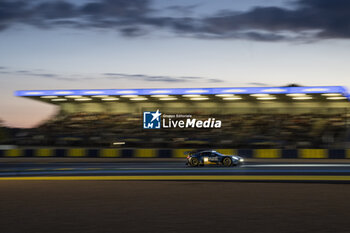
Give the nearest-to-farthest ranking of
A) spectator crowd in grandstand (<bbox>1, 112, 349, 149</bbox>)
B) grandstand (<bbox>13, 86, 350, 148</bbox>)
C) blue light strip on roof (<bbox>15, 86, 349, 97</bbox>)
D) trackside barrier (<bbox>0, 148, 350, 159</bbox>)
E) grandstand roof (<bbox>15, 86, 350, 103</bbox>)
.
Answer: trackside barrier (<bbox>0, 148, 350, 159</bbox>) < spectator crowd in grandstand (<bbox>1, 112, 349, 149</bbox>) < grandstand (<bbox>13, 86, 350, 148</bbox>) < blue light strip on roof (<bbox>15, 86, 349, 97</bbox>) < grandstand roof (<bbox>15, 86, 350, 103</bbox>)

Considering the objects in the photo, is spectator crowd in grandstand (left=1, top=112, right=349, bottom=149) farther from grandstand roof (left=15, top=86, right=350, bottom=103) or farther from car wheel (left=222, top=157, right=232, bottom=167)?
car wheel (left=222, top=157, right=232, bottom=167)

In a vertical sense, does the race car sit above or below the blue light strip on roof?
below

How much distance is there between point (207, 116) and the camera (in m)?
40.8

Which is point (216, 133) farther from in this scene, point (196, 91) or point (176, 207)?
point (176, 207)

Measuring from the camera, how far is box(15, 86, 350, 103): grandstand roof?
36906mm

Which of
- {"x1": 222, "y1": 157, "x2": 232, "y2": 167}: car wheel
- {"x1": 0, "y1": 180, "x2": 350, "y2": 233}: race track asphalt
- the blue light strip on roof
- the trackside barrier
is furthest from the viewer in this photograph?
the blue light strip on roof

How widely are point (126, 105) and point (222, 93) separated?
943cm

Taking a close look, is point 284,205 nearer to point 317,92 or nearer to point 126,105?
point 317,92

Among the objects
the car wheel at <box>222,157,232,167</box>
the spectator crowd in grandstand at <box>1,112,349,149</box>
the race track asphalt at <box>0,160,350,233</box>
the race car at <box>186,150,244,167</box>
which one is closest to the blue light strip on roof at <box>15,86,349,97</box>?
the spectator crowd in grandstand at <box>1,112,349,149</box>

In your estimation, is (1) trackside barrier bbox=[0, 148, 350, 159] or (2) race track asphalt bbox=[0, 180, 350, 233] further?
(1) trackside barrier bbox=[0, 148, 350, 159]

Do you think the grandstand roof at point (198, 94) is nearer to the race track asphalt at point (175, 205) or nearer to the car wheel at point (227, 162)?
the car wheel at point (227, 162)

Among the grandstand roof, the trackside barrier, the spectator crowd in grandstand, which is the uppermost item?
the grandstand roof

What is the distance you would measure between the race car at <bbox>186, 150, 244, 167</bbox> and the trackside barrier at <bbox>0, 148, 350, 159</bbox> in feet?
28.9

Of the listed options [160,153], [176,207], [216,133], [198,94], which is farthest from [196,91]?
[176,207]
